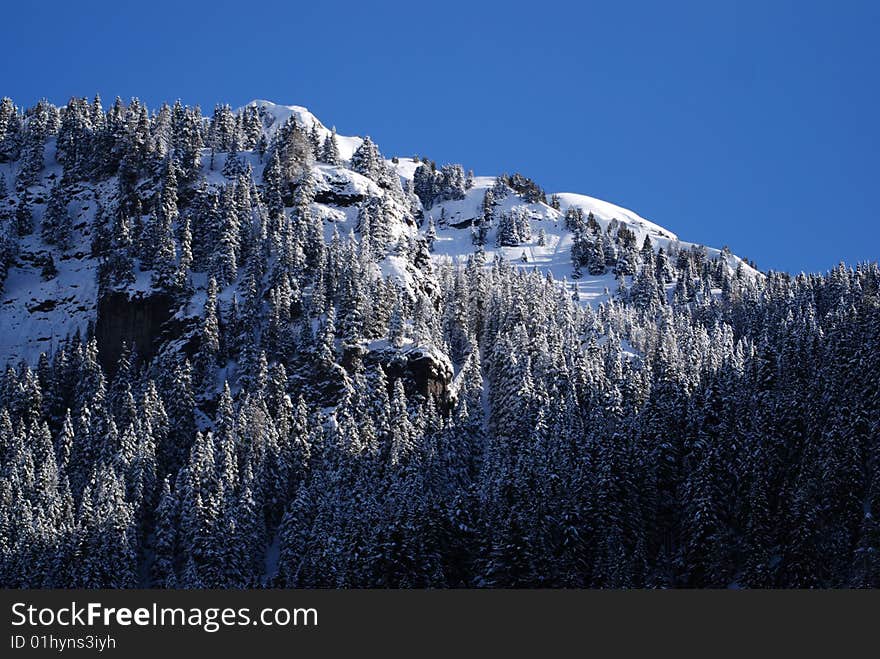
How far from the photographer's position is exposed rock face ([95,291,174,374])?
451ft

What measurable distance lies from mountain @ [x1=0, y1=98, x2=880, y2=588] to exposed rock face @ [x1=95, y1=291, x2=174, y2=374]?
37cm

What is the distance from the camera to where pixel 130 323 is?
140 metres

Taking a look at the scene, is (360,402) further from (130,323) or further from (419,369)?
(130,323)

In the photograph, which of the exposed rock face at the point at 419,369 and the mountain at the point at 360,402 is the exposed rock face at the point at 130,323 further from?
the exposed rock face at the point at 419,369

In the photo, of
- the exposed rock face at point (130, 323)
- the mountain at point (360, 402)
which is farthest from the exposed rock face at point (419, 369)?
the exposed rock face at point (130, 323)

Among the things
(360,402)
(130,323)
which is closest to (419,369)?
(360,402)

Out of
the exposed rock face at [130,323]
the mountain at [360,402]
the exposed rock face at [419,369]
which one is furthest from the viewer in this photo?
the exposed rock face at [130,323]

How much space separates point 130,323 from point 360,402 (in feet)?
137

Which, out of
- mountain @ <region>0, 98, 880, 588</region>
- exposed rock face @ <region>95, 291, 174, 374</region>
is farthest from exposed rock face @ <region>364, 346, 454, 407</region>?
exposed rock face @ <region>95, 291, 174, 374</region>

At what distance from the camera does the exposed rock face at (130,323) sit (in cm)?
13738

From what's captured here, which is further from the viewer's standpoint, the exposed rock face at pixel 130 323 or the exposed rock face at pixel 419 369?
the exposed rock face at pixel 130 323

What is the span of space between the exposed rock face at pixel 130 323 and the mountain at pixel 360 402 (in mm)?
365

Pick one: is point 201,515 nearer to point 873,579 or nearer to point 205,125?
point 873,579

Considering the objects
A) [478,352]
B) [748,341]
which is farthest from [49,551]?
[748,341]
